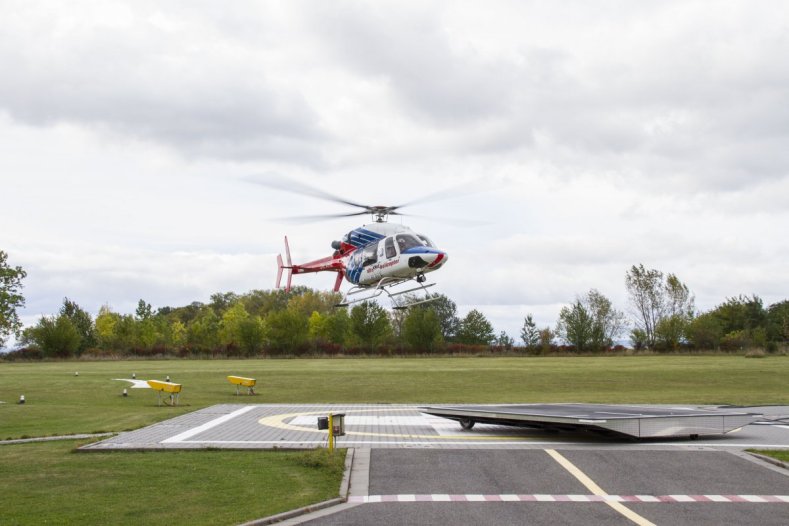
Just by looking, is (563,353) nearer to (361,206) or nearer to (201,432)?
(361,206)

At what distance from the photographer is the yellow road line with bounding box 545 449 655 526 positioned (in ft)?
30.1

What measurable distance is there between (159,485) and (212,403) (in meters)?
15.5

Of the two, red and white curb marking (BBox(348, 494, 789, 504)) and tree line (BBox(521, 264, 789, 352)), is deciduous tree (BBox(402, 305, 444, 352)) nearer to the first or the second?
tree line (BBox(521, 264, 789, 352))

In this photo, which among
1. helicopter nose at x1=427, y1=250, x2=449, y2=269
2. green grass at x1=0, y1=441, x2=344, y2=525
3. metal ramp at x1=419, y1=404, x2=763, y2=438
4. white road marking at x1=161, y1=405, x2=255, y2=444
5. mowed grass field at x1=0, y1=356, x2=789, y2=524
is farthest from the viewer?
helicopter nose at x1=427, y1=250, x2=449, y2=269

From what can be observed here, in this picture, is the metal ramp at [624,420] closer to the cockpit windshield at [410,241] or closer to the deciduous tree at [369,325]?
the cockpit windshield at [410,241]

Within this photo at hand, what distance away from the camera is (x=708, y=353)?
222ft

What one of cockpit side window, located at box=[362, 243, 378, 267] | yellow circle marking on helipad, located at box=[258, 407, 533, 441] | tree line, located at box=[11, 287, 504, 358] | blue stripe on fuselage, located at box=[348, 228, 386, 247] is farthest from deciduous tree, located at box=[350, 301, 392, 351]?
yellow circle marking on helipad, located at box=[258, 407, 533, 441]

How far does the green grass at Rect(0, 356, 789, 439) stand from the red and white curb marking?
365 inches

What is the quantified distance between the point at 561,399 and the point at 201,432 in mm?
14631

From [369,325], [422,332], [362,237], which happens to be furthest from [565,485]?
[369,325]

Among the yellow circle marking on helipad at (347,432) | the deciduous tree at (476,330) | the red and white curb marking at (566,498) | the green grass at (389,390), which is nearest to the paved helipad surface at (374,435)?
the yellow circle marking on helipad at (347,432)

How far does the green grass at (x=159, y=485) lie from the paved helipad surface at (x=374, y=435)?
1.17 meters

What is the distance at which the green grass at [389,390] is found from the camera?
21703mm

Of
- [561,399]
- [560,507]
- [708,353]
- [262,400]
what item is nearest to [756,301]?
[708,353]
